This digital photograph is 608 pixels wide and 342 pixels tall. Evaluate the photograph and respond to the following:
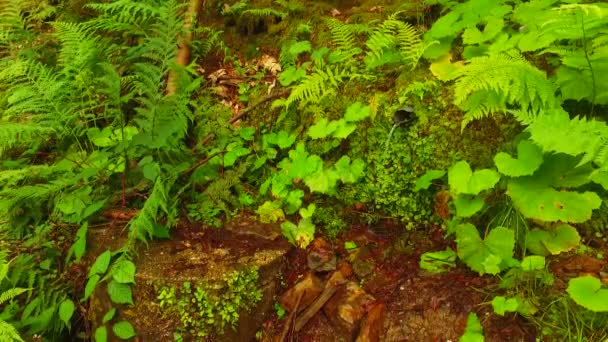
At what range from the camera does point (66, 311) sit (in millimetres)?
2959

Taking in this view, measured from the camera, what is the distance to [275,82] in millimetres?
4027

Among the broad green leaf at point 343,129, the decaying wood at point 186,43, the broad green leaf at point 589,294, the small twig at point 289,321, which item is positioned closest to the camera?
the broad green leaf at point 589,294

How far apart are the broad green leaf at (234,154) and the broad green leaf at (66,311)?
1.43m

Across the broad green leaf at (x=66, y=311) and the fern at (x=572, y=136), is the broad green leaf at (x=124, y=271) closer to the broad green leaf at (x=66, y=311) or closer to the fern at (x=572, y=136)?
the broad green leaf at (x=66, y=311)

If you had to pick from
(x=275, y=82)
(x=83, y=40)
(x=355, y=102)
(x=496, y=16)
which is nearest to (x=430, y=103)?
(x=355, y=102)

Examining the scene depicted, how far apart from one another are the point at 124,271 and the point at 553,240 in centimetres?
258

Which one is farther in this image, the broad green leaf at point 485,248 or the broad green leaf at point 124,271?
the broad green leaf at point 124,271

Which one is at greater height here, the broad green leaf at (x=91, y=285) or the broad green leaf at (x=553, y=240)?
the broad green leaf at (x=553, y=240)

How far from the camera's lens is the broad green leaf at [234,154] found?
3477 millimetres

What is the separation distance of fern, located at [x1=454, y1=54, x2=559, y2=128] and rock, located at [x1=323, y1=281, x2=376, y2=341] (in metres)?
1.24

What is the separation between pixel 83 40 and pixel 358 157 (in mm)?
2779

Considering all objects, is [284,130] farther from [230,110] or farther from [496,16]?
[496,16]

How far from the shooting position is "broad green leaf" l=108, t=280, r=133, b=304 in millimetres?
2850

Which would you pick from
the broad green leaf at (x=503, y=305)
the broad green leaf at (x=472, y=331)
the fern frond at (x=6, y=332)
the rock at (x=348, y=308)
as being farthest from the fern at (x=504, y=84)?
the fern frond at (x=6, y=332)
